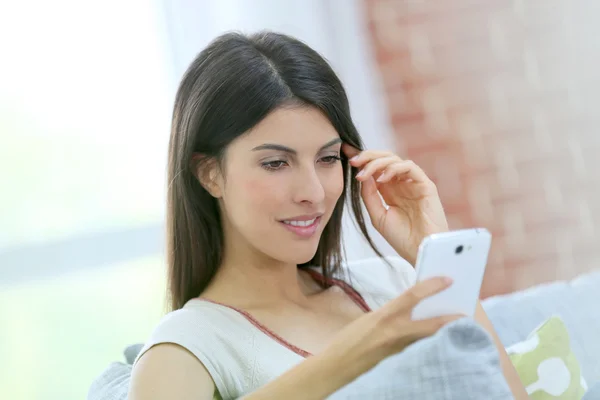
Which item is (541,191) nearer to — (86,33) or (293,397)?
(86,33)

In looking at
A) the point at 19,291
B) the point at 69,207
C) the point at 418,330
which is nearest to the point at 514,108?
the point at 69,207

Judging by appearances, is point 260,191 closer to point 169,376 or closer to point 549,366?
point 169,376

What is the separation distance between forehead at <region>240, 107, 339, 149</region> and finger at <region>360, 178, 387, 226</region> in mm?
276

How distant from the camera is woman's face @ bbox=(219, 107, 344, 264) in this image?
1.50 metres

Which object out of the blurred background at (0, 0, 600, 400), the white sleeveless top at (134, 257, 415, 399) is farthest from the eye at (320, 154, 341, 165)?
the blurred background at (0, 0, 600, 400)

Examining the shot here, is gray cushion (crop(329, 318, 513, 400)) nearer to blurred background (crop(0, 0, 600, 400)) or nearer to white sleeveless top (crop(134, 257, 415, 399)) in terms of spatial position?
white sleeveless top (crop(134, 257, 415, 399))

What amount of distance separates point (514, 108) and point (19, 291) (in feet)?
5.71

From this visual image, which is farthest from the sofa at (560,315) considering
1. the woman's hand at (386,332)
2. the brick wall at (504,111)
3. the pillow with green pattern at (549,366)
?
the brick wall at (504,111)

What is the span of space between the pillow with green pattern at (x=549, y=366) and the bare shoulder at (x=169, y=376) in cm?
58

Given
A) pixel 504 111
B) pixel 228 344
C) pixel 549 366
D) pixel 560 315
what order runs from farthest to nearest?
pixel 504 111
pixel 560 315
pixel 549 366
pixel 228 344

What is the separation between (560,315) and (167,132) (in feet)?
4.76

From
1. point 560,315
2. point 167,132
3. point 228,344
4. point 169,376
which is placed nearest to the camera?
point 169,376

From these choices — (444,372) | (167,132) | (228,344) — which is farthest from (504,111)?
(444,372)

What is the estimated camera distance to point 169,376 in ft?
4.47
